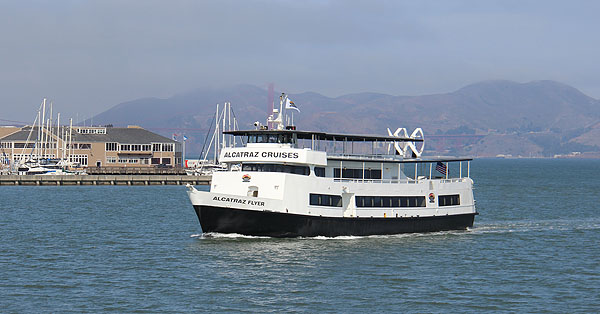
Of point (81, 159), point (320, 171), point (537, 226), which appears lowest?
point (537, 226)

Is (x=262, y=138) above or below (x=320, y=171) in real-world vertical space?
above

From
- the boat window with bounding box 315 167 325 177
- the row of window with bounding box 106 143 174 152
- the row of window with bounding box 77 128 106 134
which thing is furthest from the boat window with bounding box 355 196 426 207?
Answer: the row of window with bounding box 77 128 106 134

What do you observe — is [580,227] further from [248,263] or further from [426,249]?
[248,263]

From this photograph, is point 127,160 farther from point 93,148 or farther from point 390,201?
point 390,201

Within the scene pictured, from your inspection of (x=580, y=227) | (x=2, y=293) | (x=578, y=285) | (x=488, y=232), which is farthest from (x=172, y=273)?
(x=580, y=227)

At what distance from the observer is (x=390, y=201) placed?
1735 inches

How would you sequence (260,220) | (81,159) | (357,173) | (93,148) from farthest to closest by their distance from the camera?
(93,148) → (81,159) → (357,173) → (260,220)

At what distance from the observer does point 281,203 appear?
129ft

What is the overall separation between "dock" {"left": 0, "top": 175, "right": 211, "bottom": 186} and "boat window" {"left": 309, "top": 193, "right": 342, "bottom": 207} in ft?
211

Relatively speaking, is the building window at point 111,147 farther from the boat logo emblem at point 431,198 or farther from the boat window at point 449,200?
the boat logo emblem at point 431,198

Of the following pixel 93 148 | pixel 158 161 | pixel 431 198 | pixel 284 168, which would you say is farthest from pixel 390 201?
pixel 158 161

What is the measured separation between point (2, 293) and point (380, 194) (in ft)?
73.3

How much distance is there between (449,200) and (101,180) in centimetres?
6494

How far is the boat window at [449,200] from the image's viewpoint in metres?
47.6
